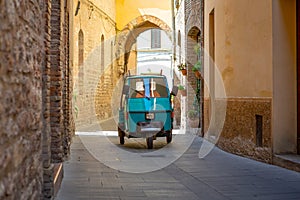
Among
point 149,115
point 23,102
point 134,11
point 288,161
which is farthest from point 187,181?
point 134,11

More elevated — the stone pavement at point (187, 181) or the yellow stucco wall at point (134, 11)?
the yellow stucco wall at point (134, 11)

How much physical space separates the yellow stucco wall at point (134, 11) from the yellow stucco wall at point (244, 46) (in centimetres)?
1543

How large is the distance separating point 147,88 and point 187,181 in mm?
5060

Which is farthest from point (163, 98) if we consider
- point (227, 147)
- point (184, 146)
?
point (227, 147)

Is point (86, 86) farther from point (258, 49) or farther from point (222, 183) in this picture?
point (222, 183)

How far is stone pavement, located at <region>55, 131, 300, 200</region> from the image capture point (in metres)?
5.73

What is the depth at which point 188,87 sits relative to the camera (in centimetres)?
1623

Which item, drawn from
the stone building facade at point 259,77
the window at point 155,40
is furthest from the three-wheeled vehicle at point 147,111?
the window at point 155,40

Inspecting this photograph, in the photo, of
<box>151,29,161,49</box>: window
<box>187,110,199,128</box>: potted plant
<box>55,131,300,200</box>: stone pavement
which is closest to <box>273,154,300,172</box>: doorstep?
<box>55,131,300,200</box>: stone pavement

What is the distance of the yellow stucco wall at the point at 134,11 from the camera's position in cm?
2686

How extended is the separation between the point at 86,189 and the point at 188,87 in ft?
34.4

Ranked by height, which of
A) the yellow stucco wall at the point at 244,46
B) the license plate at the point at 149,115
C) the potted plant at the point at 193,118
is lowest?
the potted plant at the point at 193,118

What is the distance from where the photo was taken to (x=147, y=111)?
11.1 m

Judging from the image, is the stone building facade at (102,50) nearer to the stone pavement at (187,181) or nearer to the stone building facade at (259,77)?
the stone building facade at (259,77)
